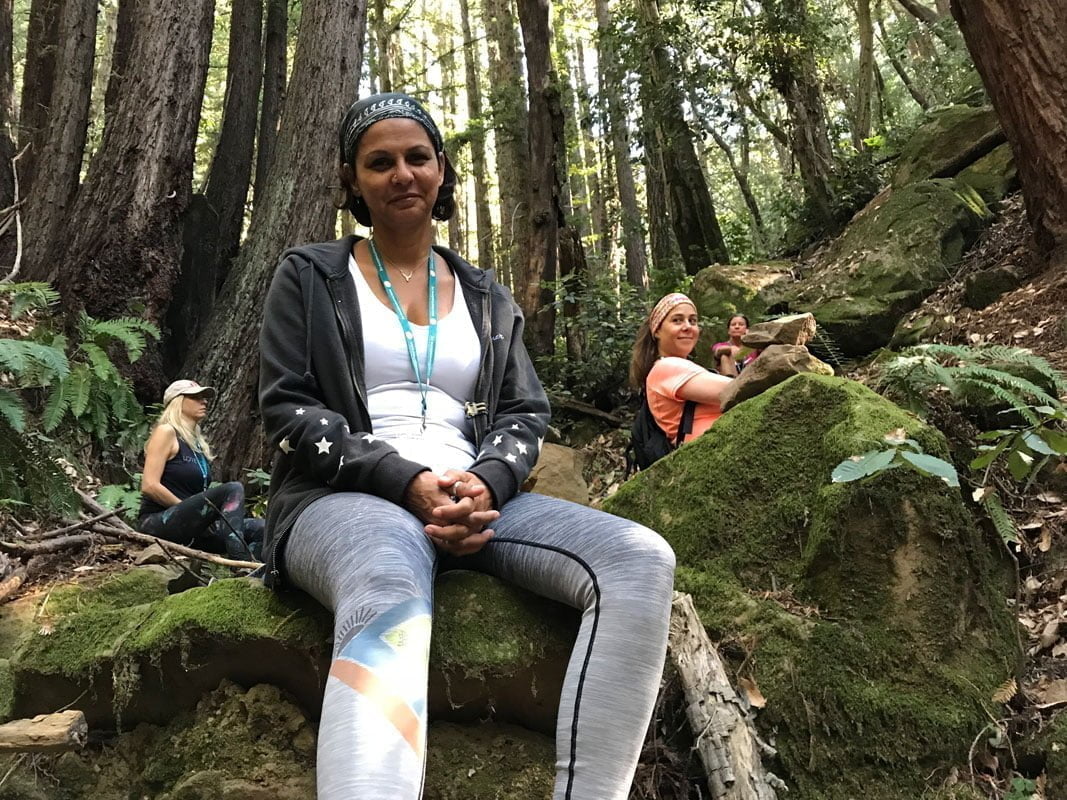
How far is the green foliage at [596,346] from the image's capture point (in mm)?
9328

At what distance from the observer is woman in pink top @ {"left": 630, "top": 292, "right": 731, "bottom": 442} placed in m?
4.42

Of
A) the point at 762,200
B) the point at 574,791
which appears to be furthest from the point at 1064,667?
the point at 762,200

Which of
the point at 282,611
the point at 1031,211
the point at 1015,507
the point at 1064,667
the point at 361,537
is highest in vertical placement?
the point at 1031,211

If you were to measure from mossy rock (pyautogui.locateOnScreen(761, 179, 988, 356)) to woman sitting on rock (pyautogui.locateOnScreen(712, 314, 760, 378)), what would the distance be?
583mm

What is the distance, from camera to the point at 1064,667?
A: 281cm

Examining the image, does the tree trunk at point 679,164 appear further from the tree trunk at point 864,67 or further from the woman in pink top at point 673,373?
the woman in pink top at point 673,373

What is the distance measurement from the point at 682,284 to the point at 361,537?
926 centimetres

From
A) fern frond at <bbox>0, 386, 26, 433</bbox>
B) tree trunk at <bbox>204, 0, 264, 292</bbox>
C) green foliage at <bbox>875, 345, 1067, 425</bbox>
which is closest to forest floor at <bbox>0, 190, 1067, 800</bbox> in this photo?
green foliage at <bbox>875, 345, 1067, 425</bbox>

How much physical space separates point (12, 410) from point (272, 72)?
1029 centimetres

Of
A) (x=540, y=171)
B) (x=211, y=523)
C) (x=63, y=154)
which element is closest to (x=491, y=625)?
(x=211, y=523)

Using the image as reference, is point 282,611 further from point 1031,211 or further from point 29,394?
point 1031,211

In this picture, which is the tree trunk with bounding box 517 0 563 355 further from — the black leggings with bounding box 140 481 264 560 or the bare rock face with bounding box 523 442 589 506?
the black leggings with bounding box 140 481 264 560

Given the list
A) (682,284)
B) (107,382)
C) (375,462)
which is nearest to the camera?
(375,462)

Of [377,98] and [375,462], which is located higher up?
[377,98]
